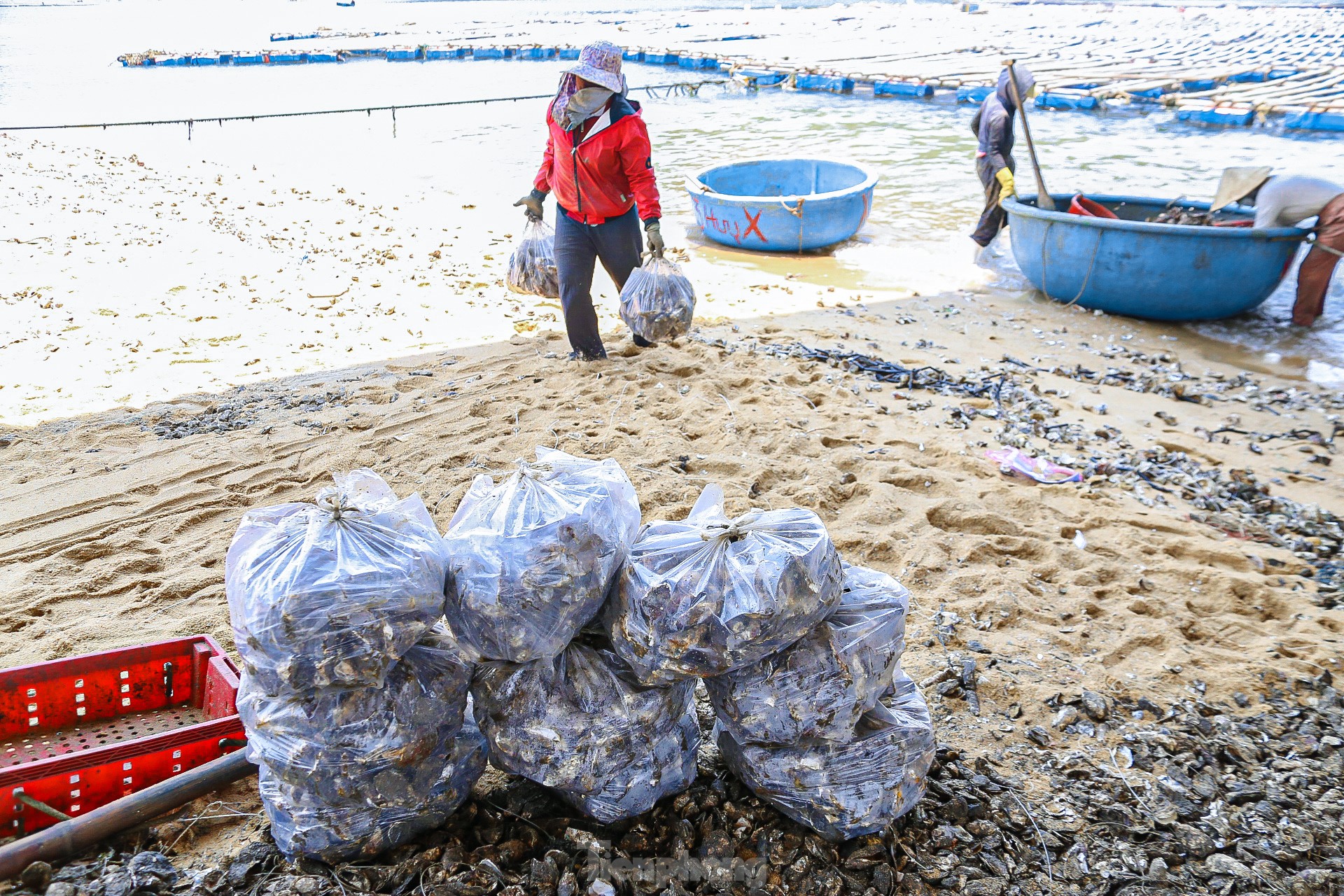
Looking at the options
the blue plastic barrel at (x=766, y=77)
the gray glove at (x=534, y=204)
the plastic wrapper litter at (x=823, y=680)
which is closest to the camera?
the plastic wrapper litter at (x=823, y=680)

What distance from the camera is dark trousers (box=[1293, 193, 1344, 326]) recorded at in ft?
21.6

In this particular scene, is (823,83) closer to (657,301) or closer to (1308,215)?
(1308,215)

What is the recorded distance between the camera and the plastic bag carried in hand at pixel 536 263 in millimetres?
5863

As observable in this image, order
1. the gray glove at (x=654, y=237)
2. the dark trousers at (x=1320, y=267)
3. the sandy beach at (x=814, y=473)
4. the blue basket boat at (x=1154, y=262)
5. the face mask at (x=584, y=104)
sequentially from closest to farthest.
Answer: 1. the sandy beach at (x=814, y=473)
2. the face mask at (x=584, y=104)
3. the gray glove at (x=654, y=237)
4. the dark trousers at (x=1320, y=267)
5. the blue basket boat at (x=1154, y=262)

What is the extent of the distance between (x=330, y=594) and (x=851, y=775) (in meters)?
1.34

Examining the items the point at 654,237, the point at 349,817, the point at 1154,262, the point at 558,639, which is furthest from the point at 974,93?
the point at 349,817

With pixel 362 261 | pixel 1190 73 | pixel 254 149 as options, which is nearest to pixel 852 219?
pixel 362 261

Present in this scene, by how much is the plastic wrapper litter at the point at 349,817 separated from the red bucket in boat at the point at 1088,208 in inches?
305

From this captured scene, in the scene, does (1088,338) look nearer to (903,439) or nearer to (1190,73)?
(903,439)

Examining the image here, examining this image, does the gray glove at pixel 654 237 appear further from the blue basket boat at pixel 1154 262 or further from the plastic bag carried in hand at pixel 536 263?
the blue basket boat at pixel 1154 262

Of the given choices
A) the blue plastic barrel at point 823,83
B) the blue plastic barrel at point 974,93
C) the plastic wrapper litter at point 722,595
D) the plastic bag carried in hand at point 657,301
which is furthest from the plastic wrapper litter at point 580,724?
the blue plastic barrel at point 823,83

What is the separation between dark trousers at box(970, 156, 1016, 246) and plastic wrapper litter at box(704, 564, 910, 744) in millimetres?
7440

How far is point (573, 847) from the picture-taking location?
7.26 feet

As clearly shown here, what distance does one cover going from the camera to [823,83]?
20.6m
